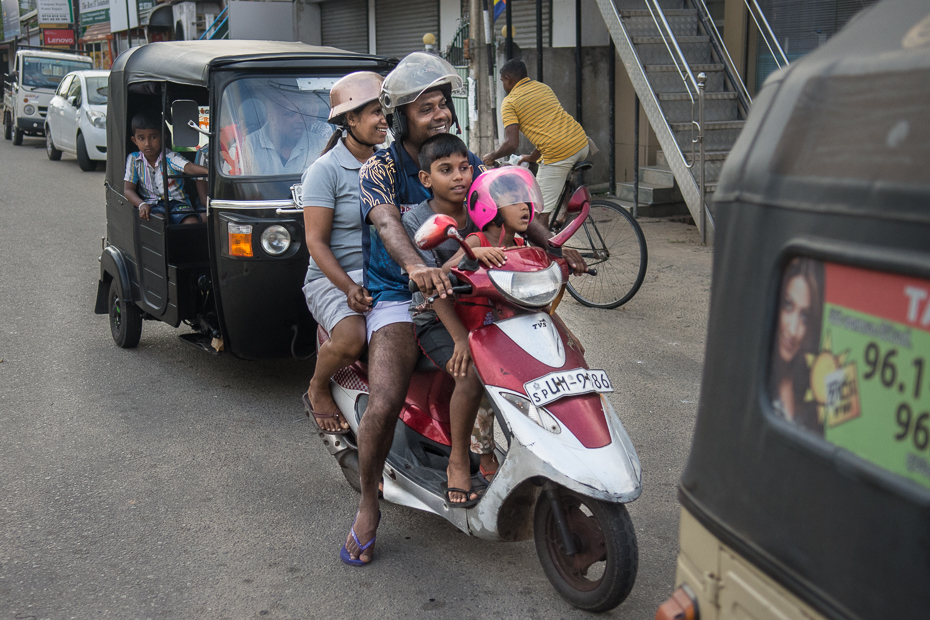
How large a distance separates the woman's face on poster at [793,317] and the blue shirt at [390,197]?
1959 millimetres

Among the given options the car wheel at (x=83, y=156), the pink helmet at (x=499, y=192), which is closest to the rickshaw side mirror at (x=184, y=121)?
the pink helmet at (x=499, y=192)

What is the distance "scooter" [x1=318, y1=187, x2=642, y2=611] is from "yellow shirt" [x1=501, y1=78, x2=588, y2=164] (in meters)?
4.22

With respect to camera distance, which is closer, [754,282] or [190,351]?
[754,282]

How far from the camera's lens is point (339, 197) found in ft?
12.8

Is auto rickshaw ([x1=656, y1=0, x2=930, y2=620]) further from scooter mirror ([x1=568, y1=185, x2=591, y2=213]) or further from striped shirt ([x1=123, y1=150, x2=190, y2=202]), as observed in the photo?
striped shirt ([x1=123, y1=150, x2=190, y2=202])

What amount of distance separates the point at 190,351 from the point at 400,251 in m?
3.68

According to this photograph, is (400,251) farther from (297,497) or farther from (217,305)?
(217,305)

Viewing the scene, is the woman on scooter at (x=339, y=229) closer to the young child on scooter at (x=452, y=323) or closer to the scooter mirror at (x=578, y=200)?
the young child on scooter at (x=452, y=323)

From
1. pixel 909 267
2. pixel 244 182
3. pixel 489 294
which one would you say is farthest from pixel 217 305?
pixel 909 267

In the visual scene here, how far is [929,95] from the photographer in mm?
1362

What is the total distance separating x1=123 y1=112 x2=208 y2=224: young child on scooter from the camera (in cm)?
586

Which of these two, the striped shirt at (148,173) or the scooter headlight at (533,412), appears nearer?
the scooter headlight at (533,412)

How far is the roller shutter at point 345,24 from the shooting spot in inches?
805

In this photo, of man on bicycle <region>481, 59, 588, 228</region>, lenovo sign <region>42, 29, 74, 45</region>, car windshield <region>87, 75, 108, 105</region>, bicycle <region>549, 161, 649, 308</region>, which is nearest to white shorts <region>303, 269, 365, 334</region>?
bicycle <region>549, 161, 649, 308</region>
